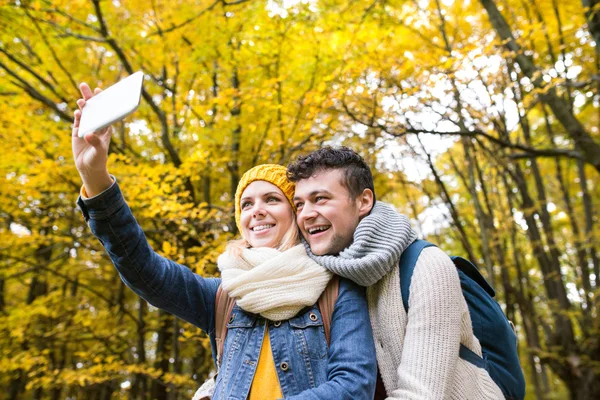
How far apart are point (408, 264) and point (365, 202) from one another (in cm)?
39

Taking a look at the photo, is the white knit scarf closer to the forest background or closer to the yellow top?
the yellow top

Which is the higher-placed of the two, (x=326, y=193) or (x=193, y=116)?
(x=193, y=116)

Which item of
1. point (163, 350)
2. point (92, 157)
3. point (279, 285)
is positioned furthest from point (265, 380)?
point (163, 350)

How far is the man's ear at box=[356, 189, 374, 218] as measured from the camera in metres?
1.89

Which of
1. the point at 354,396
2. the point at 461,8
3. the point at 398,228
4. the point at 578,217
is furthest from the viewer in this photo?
the point at 578,217

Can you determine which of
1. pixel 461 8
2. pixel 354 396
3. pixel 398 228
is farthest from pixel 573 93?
pixel 354 396

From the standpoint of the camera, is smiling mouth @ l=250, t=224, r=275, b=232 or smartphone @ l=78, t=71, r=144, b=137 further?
smiling mouth @ l=250, t=224, r=275, b=232

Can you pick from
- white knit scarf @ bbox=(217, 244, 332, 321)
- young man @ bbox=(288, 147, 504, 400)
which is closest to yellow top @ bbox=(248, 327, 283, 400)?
white knit scarf @ bbox=(217, 244, 332, 321)

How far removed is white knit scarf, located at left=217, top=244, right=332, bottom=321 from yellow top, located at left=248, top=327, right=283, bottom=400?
13 centimetres

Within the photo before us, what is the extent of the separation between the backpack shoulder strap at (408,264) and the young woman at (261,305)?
0.52 ft

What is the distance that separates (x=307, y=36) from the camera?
5391 mm

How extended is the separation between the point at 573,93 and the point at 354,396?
7.41m

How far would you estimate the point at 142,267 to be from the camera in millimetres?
1656

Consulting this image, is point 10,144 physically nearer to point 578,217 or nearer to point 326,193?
point 326,193
